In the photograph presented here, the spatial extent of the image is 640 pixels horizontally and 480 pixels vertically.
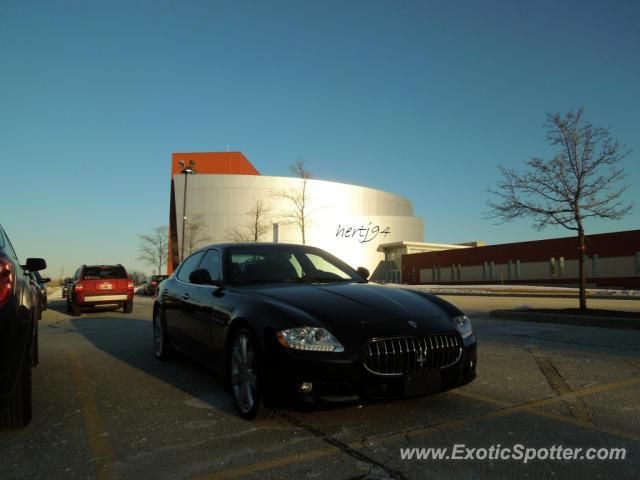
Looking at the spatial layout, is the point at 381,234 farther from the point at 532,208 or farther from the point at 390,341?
the point at 390,341

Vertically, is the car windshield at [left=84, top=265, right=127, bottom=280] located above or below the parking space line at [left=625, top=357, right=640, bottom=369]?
above

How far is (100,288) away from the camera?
15359mm

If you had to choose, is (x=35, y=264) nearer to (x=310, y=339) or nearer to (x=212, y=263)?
(x=212, y=263)

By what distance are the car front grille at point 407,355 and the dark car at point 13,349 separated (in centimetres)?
233

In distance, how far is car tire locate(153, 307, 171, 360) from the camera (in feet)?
20.4

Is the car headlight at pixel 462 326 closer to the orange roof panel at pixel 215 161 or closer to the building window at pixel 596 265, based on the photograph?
the building window at pixel 596 265

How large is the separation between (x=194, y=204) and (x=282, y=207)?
483 inches

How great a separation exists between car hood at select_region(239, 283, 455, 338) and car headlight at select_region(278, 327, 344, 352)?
7 centimetres

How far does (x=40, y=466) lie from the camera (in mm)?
2947

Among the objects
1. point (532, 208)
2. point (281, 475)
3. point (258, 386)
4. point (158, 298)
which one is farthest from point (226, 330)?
point (532, 208)

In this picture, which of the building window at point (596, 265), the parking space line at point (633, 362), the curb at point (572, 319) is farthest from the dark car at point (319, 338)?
the building window at point (596, 265)

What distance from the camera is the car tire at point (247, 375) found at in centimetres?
353

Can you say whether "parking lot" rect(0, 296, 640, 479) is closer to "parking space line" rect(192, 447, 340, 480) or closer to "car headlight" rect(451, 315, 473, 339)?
"parking space line" rect(192, 447, 340, 480)

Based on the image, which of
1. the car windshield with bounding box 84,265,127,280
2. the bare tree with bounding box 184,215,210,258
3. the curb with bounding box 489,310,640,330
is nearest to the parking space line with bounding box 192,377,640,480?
the curb with bounding box 489,310,640,330
